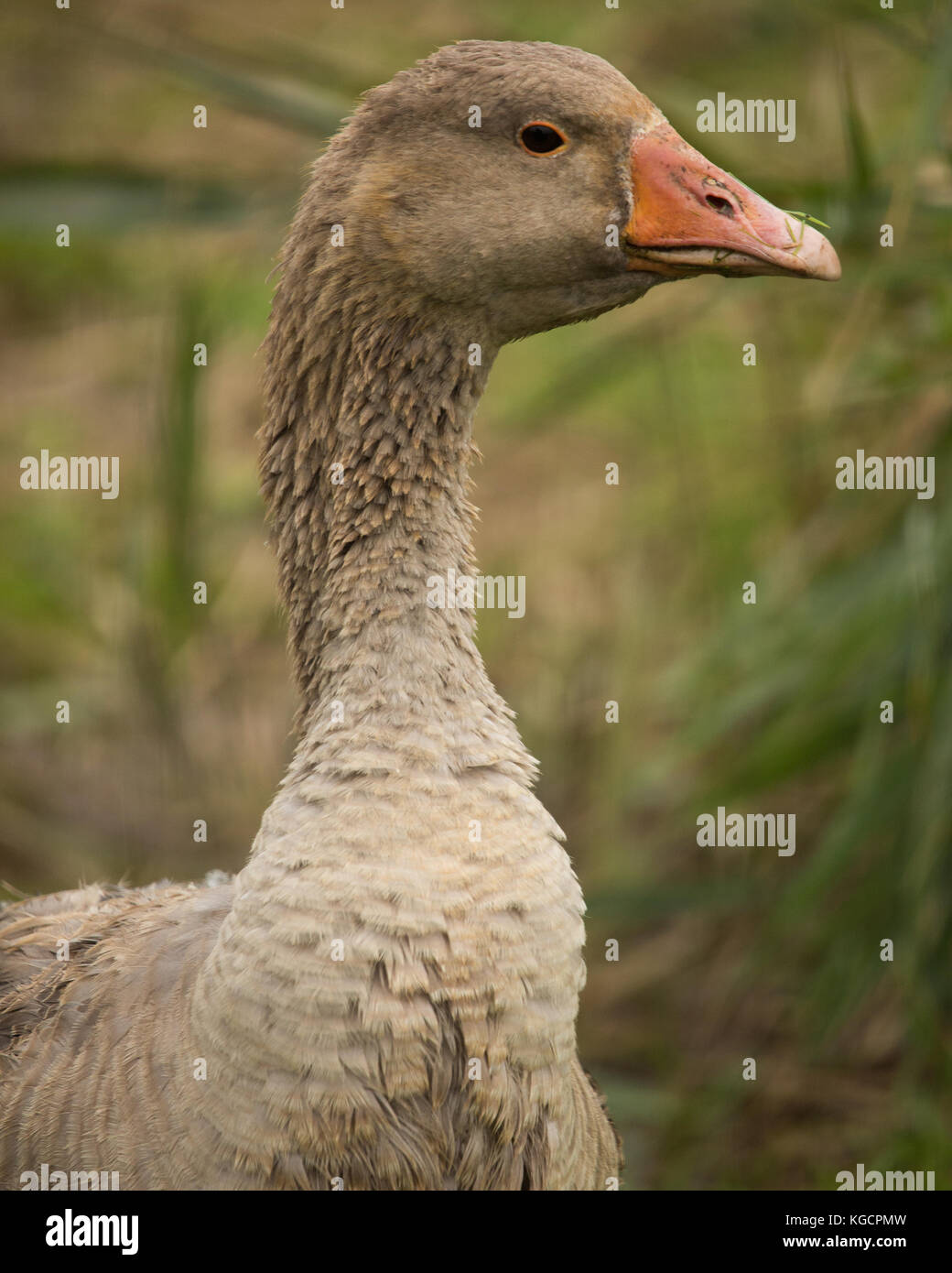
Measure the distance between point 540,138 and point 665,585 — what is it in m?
3.86

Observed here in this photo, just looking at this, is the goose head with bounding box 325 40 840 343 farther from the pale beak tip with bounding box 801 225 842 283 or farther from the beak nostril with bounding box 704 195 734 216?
the pale beak tip with bounding box 801 225 842 283

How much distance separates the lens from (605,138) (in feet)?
10.4

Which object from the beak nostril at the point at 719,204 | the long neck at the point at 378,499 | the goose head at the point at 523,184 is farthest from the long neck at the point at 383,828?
the beak nostril at the point at 719,204

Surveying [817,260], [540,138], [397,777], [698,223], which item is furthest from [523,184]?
[397,777]

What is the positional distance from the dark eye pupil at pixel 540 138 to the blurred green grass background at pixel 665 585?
0.77 meters

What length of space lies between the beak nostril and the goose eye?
33cm

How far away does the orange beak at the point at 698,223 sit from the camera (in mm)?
3045

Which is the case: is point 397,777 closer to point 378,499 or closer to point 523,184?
point 378,499

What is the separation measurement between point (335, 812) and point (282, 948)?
0.94ft

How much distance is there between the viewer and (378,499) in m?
3.27

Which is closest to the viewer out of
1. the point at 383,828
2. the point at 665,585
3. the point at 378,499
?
the point at 383,828

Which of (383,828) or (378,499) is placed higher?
(378,499)

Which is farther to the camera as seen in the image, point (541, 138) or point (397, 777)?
point (541, 138)
